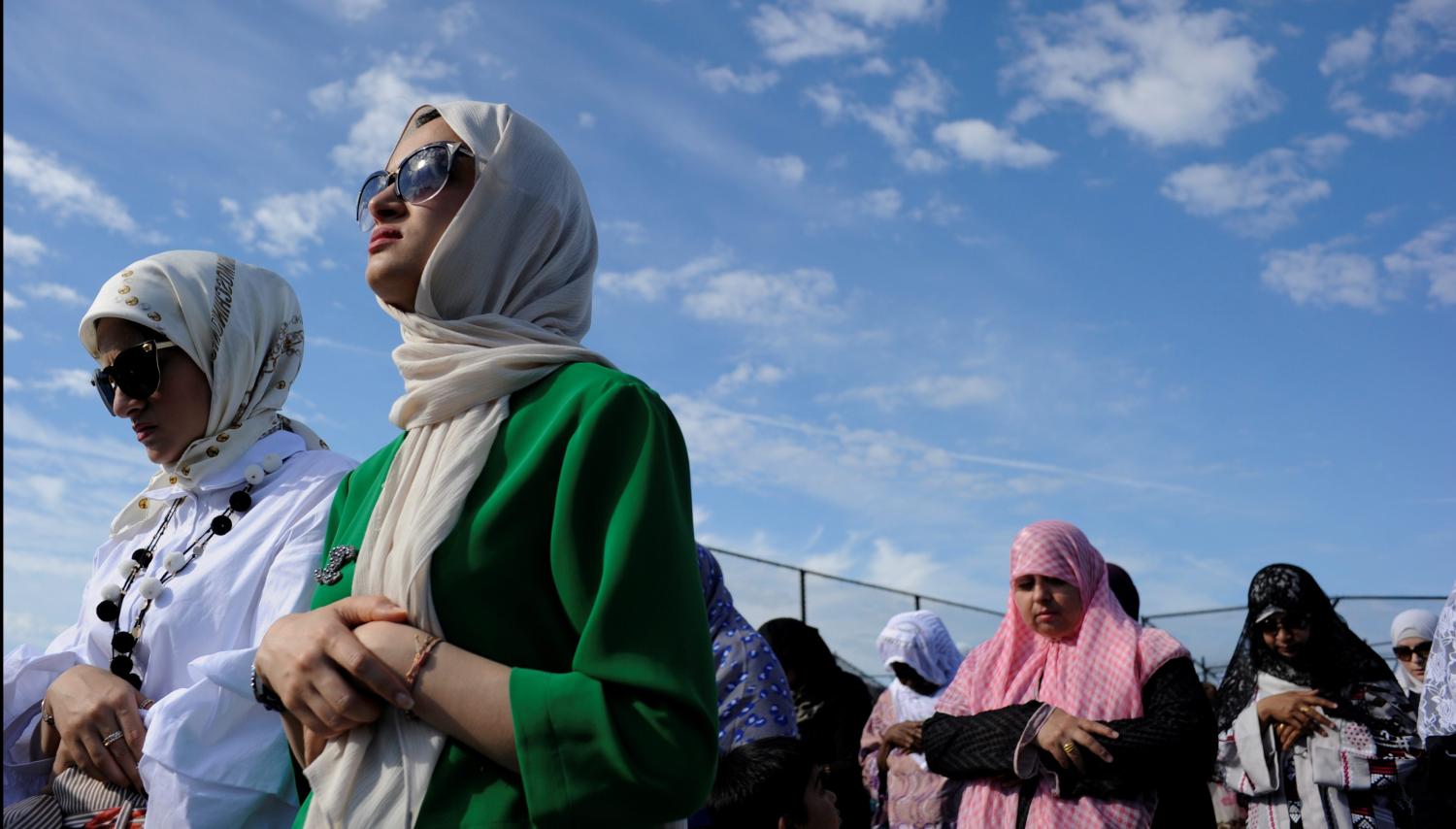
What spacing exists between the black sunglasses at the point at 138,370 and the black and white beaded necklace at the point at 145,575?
366 mm

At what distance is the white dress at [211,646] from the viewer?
2557 mm

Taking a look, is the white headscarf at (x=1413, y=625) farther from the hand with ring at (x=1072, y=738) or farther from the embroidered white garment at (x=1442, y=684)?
the embroidered white garment at (x=1442, y=684)

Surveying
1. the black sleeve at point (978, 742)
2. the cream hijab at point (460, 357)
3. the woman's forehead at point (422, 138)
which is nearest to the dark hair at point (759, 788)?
the black sleeve at point (978, 742)

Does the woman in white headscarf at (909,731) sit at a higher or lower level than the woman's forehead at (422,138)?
lower

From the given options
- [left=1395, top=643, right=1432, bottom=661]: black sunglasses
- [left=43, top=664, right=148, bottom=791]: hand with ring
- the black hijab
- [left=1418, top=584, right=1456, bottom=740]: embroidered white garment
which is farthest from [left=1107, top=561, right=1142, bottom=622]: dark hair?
[left=43, top=664, right=148, bottom=791]: hand with ring

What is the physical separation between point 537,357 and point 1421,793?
292 cm

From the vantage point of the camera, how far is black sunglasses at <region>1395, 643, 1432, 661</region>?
9336 mm

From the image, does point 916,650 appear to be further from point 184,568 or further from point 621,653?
point 621,653

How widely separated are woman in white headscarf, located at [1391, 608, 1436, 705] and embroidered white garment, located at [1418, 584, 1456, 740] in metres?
4.36

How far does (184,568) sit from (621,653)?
2039 millimetres

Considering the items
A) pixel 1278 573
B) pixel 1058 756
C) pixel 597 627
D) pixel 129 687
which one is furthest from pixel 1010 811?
pixel 597 627

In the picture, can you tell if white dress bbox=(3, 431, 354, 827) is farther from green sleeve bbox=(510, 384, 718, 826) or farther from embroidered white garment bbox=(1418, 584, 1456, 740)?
embroidered white garment bbox=(1418, 584, 1456, 740)

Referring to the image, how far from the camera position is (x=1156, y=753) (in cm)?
463

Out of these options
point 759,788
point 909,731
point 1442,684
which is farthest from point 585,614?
point 909,731
